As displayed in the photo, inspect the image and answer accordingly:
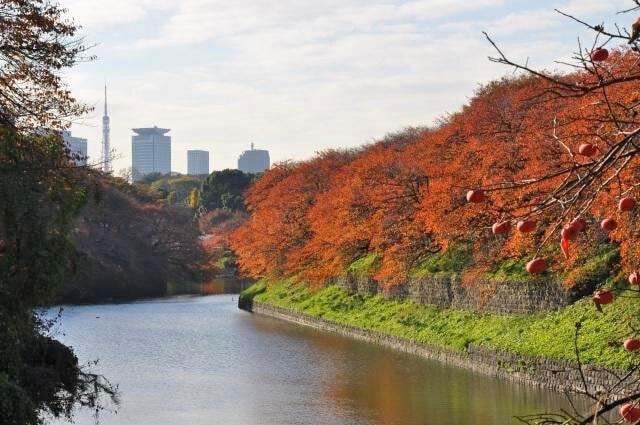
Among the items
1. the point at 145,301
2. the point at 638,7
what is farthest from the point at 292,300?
the point at 638,7

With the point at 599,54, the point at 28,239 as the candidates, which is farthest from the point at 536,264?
the point at 28,239

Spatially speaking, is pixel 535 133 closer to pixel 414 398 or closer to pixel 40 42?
pixel 414 398

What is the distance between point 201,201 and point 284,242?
46.6 metres

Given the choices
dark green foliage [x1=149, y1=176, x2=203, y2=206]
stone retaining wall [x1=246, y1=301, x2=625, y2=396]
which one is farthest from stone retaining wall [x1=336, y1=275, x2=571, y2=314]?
dark green foliage [x1=149, y1=176, x2=203, y2=206]

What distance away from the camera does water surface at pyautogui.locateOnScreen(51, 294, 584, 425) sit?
66.4ft

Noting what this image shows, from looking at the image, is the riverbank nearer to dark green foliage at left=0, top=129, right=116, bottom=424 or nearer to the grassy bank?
the grassy bank

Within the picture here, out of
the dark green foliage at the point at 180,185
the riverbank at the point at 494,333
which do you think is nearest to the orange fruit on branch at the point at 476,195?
the riverbank at the point at 494,333

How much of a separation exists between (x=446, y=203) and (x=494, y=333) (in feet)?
14.9

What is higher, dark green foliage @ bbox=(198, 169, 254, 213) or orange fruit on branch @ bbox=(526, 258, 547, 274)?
dark green foliage @ bbox=(198, 169, 254, 213)

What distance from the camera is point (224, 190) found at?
88.8 metres

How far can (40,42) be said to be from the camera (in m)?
14.9

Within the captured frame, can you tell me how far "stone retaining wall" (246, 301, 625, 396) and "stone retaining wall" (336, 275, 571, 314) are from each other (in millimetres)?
2122

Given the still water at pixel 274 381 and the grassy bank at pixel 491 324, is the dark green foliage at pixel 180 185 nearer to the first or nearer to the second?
the grassy bank at pixel 491 324

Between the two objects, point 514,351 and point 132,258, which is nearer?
point 514,351
